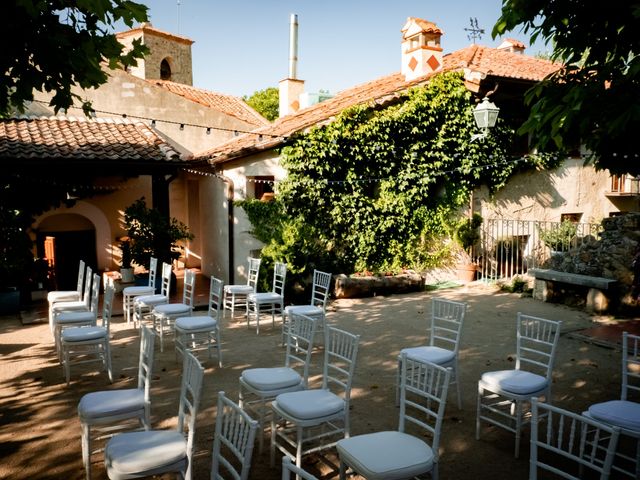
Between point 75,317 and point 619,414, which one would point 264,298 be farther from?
point 619,414

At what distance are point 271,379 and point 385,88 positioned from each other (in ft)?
34.2

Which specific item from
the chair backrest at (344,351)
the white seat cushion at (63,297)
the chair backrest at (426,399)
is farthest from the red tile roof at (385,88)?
the chair backrest at (426,399)

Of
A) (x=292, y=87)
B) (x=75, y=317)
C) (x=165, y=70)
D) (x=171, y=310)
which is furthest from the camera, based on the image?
(x=165, y=70)

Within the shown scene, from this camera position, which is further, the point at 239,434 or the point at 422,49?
the point at 422,49

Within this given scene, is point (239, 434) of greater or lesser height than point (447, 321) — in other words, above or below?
above

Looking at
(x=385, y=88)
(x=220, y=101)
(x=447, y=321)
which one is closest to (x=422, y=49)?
(x=385, y=88)

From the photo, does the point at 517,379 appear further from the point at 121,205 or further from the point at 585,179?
the point at 585,179

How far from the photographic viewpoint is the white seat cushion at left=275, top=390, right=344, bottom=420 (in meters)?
3.80

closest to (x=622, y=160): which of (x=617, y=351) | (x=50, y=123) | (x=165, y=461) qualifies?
(x=617, y=351)

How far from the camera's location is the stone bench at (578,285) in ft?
30.2

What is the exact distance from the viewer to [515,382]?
14.5 ft

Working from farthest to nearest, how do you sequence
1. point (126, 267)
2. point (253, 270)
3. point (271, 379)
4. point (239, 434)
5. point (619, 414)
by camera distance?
point (126, 267), point (253, 270), point (271, 379), point (619, 414), point (239, 434)

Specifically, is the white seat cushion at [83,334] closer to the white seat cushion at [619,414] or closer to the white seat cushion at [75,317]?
the white seat cushion at [75,317]

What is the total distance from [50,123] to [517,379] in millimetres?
11917
